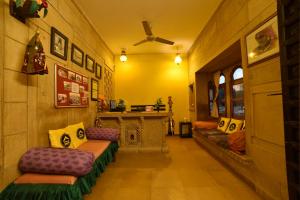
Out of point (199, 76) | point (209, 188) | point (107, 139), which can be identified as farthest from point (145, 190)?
point (199, 76)

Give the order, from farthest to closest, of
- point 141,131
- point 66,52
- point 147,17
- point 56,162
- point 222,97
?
point 222,97 < point 141,131 < point 147,17 < point 66,52 < point 56,162

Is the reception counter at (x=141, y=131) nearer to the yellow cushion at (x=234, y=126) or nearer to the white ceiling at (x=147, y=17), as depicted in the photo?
the yellow cushion at (x=234, y=126)

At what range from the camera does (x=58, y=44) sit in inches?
108

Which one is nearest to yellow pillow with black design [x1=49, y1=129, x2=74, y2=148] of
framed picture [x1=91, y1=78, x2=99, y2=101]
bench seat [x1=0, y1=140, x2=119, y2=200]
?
bench seat [x1=0, y1=140, x2=119, y2=200]

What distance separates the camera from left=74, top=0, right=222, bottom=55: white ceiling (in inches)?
140

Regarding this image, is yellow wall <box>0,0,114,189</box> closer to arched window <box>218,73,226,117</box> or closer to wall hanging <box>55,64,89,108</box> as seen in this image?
wall hanging <box>55,64,89,108</box>

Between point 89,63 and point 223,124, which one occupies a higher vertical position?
point 89,63

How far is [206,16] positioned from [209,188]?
3.66 m

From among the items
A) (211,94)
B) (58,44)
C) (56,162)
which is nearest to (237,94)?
(211,94)

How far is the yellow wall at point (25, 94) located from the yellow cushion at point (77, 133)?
12cm

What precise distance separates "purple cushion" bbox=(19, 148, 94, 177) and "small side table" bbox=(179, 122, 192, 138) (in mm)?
4809

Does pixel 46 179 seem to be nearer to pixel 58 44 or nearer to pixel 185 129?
pixel 58 44

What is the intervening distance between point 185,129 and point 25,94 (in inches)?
209

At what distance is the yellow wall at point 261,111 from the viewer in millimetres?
1951
